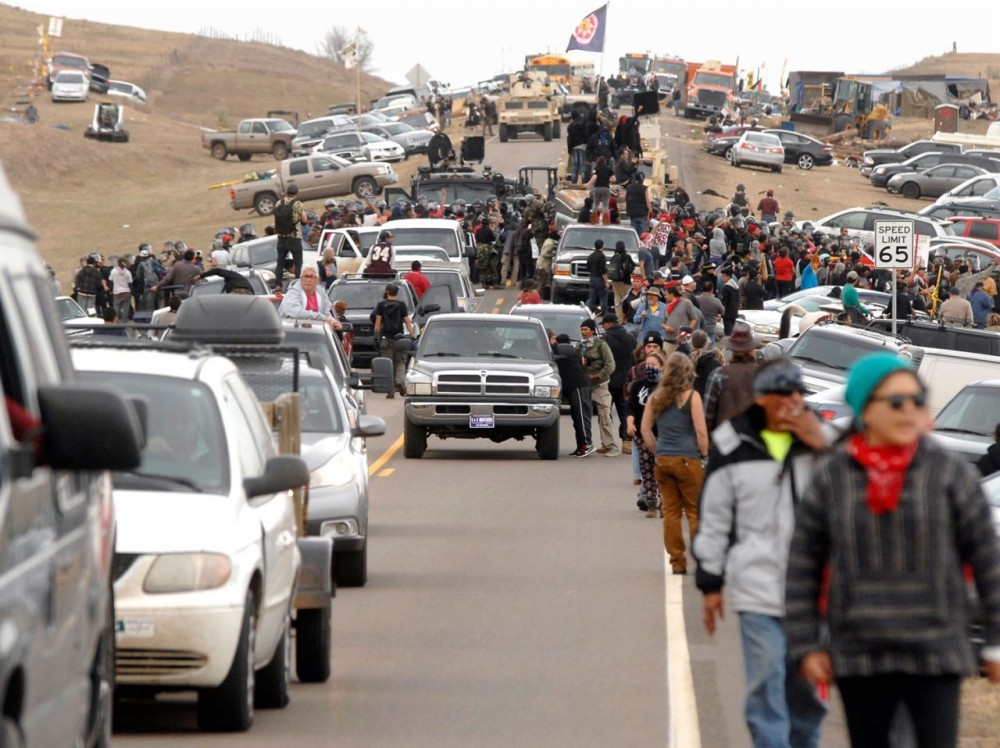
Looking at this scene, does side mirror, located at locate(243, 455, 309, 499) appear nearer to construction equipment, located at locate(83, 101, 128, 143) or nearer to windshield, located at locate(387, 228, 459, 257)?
windshield, located at locate(387, 228, 459, 257)

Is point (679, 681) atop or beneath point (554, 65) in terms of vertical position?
beneath

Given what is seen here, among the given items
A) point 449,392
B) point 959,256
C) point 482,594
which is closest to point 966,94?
point 959,256

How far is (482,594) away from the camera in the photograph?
14.1 metres

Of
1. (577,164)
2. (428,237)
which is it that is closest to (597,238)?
(428,237)

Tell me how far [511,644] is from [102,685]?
5.76 metres

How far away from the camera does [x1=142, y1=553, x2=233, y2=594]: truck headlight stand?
27.3 feet

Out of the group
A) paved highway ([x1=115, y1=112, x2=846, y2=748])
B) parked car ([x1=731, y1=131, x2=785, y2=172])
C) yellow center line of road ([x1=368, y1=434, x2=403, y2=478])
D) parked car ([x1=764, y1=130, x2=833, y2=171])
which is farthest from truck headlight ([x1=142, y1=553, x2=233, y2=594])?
parked car ([x1=764, y1=130, x2=833, y2=171])

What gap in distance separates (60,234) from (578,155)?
19.8 meters

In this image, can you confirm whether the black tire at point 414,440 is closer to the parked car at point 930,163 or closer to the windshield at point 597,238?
the windshield at point 597,238

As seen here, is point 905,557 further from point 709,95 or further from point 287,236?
point 709,95

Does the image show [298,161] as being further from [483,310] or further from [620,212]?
[483,310]

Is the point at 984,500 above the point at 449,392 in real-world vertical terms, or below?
above

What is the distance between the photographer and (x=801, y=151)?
3349 inches

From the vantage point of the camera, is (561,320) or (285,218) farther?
(285,218)
